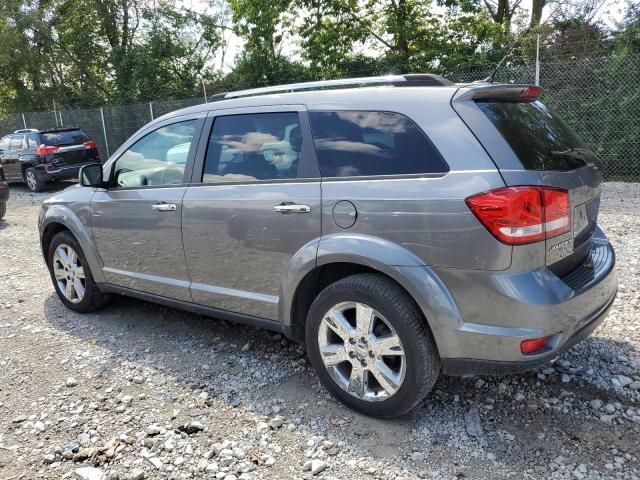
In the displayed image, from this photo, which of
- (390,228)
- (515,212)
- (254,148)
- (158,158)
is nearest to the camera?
(515,212)

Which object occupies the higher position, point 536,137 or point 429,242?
point 536,137

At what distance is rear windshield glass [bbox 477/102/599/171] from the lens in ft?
8.56

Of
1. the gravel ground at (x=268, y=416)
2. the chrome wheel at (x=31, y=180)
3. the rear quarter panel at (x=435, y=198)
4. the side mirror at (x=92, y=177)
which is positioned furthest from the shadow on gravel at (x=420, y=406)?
the chrome wheel at (x=31, y=180)

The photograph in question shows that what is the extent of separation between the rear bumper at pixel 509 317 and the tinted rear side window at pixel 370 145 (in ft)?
1.95

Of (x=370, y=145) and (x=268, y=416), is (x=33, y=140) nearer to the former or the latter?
(x=268, y=416)

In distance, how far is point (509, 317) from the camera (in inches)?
96.9

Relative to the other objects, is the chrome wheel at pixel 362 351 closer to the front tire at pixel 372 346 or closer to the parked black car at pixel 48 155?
the front tire at pixel 372 346

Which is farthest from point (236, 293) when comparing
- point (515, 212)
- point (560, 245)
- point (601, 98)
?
point (601, 98)

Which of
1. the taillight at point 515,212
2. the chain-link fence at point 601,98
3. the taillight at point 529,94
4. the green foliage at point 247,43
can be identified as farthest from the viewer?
the green foliage at point 247,43

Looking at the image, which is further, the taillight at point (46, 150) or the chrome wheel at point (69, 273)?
the taillight at point (46, 150)

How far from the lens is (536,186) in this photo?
246cm

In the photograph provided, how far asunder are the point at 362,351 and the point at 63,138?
44.1 ft

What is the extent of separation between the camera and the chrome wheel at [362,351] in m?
2.80

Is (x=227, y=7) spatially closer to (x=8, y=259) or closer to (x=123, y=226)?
(x=8, y=259)
